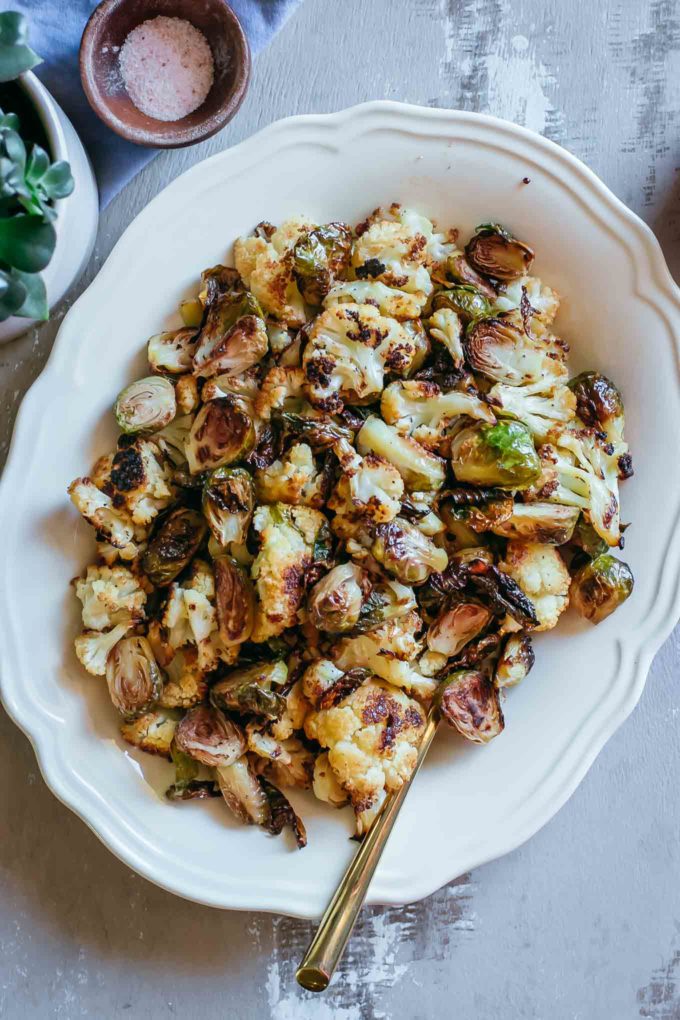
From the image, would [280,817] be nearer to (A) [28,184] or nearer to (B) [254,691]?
(B) [254,691]

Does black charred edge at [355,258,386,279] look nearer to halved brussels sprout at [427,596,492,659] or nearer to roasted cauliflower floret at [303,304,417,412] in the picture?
roasted cauliflower floret at [303,304,417,412]

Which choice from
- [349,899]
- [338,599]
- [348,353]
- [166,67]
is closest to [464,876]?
[349,899]

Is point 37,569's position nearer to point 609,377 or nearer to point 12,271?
point 12,271

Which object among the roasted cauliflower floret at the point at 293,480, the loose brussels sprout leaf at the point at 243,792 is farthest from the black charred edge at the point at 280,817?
the roasted cauliflower floret at the point at 293,480

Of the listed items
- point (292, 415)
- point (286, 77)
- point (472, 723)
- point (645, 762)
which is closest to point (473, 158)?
point (286, 77)

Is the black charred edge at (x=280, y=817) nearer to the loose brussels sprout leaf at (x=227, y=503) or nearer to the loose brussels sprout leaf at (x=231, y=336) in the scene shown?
the loose brussels sprout leaf at (x=227, y=503)

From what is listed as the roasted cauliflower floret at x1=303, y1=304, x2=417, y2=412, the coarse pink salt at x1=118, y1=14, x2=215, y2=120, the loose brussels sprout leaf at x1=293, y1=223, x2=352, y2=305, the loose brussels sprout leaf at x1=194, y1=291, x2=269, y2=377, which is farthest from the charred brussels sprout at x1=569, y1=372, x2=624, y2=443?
the coarse pink salt at x1=118, y1=14, x2=215, y2=120
